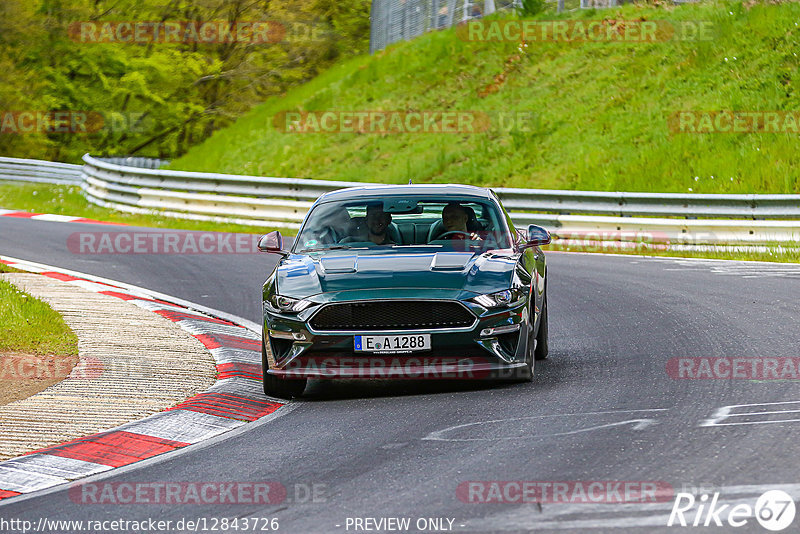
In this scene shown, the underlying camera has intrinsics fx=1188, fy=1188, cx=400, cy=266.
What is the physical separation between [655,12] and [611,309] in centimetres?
2125

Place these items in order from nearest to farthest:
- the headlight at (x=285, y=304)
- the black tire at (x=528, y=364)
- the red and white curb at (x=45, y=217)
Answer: the headlight at (x=285, y=304), the black tire at (x=528, y=364), the red and white curb at (x=45, y=217)

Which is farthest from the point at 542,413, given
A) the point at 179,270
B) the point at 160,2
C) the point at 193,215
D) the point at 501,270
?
the point at 160,2

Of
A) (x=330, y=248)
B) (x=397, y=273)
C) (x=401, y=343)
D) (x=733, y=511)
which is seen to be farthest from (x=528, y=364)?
(x=733, y=511)

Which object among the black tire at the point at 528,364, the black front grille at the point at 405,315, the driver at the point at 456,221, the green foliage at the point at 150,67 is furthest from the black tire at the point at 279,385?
the green foliage at the point at 150,67

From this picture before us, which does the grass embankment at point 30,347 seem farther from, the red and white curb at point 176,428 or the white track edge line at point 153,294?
the white track edge line at point 153,294

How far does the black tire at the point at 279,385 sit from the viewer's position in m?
8.58

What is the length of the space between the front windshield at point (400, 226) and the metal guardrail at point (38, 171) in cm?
2529

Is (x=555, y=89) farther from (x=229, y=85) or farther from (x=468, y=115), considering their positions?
(x=229, y=85)

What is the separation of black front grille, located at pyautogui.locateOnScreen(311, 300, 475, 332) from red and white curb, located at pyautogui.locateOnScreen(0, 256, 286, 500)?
2.87 ft

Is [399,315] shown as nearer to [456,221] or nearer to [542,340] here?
[456,221]

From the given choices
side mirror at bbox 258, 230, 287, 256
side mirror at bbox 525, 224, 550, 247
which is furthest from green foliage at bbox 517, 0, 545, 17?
side mirror at bbox 258, 230, 287, 256

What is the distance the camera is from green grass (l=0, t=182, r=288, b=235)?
24.1 m

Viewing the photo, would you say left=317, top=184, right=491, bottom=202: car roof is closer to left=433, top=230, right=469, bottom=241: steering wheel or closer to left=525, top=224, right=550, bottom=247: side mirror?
left=433, top=230, right=469, bottom=241: steering wheel

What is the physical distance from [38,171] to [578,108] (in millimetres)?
16038
